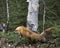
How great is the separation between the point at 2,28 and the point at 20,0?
4.20ft

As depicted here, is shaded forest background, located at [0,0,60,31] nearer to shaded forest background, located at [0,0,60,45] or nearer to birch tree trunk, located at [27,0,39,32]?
shaded forest background, located at [0,0,60,45]

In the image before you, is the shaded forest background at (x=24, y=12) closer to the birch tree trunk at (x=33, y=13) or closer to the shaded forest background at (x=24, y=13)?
the shaded forest background at (x=24, y=13)

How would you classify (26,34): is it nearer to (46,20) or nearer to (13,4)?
(46,20)

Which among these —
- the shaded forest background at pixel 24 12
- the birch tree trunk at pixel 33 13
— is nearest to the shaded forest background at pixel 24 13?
the shaded forest background at pixel 24 12

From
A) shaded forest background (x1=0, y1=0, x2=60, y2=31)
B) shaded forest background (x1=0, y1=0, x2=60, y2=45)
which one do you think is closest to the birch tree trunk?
shaded forest background (x1=0, y1=0, x2=60, y2=45)

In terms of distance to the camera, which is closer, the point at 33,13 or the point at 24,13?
the point at 33,13

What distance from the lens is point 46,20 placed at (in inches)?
345

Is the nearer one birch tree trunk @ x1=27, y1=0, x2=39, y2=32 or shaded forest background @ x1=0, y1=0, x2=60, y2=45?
birch tree trunk @ x1=27, y1=0, x2=39, y2=32

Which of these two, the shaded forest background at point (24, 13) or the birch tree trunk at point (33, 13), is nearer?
the birch tree trunk at point (33, 13)

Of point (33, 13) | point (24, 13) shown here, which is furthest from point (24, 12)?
point (33, 13)

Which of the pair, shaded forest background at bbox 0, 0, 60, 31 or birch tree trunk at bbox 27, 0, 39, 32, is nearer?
birch tree trunk at bbox 27, 0, 39, 32

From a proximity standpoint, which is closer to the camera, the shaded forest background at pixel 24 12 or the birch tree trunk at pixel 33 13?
the birch tree trunk at pixel 33 13

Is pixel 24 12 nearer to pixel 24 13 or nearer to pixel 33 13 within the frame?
pixel 24 13

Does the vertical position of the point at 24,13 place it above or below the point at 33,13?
below
